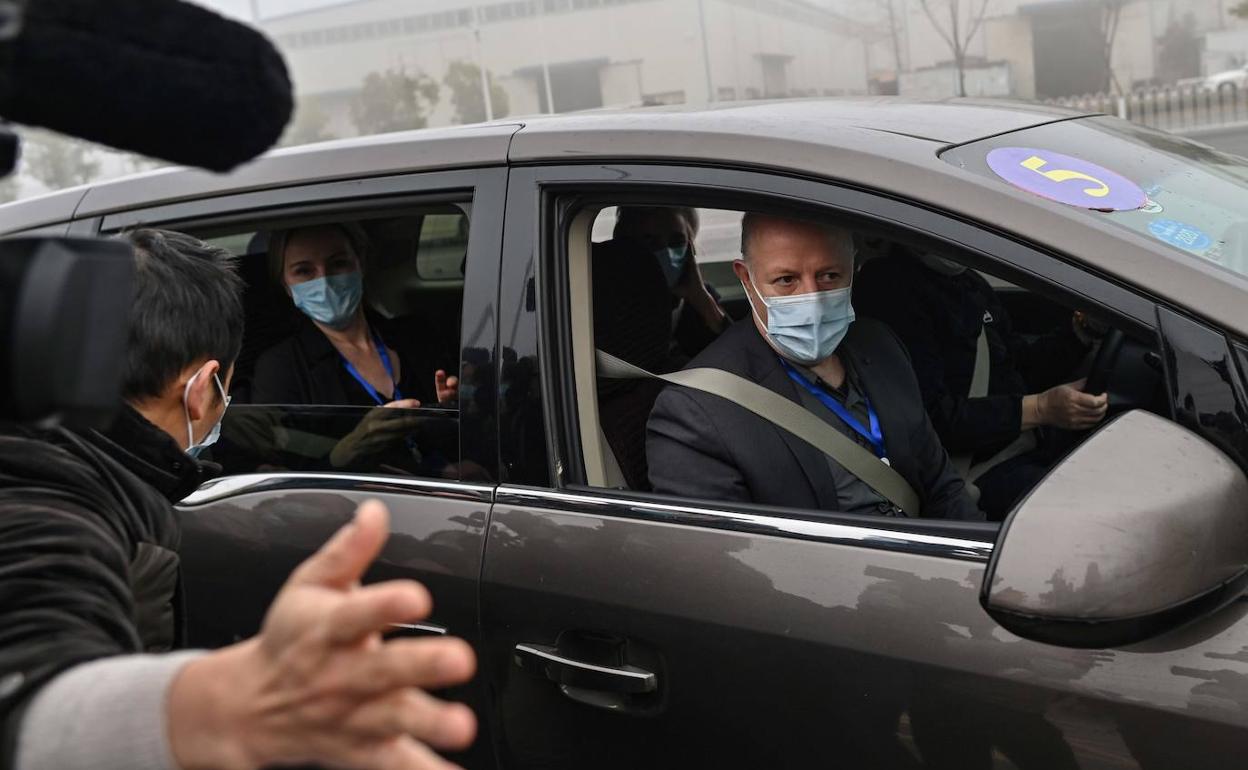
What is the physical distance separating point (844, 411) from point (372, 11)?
35.2 meters

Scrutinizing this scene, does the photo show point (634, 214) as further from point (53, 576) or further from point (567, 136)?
point (53, 576)

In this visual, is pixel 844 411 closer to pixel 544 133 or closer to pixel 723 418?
pixel 723 418

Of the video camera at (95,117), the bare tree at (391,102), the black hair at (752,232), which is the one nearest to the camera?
the video camera at (95,117)

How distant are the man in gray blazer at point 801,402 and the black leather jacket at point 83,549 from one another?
0.85 meters

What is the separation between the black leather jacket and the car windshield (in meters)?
1.27

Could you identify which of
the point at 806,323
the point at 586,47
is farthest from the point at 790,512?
the point at 586,47

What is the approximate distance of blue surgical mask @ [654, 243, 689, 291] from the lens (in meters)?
3.54

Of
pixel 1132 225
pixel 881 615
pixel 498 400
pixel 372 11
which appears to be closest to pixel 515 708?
pixel 498 400

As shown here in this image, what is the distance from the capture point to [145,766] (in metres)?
0.91

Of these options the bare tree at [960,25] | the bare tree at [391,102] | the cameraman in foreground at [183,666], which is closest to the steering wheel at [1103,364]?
the cameraman in foreground at [183,666]

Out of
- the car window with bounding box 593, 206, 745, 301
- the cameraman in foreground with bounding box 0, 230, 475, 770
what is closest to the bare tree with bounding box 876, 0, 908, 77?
the car window with bounding box 593, 206, 745, 301

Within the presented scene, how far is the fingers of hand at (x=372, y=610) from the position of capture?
2.66 feet

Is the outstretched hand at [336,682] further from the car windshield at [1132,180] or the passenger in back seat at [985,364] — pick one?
the passenger in back seat at [985,364]

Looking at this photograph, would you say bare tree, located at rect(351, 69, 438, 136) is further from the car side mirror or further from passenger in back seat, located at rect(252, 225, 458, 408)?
the car side mirror
